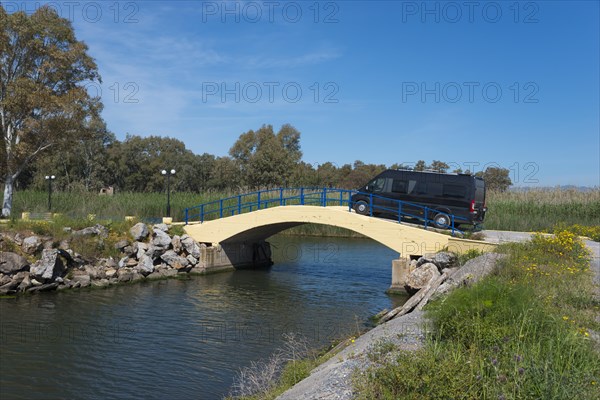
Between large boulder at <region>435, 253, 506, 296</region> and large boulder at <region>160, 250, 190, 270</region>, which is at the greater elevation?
large boulder at <region>435, 253, 506, 296</region>

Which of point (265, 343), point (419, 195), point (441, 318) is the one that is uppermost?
point (419, 195)

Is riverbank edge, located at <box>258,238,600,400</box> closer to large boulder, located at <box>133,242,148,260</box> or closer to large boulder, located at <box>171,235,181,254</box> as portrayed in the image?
large boulder, located at <box>133,242,148,260</box>

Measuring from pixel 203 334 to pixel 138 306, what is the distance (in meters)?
4.28

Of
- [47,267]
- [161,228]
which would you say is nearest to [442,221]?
[161,228]

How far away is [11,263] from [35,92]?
→ 12215 millimetres

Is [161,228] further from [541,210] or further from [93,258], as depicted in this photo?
[541,210]

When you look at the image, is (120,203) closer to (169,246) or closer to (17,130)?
(17,130)

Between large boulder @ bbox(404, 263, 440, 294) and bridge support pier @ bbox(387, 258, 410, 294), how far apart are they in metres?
0.76

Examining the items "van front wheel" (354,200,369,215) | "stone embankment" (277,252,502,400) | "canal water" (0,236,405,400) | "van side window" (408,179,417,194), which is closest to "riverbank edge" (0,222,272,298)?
"canal water" (0,236,405,400)

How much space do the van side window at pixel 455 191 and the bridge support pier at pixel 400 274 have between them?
3.36 meters

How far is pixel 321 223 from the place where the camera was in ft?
76.4

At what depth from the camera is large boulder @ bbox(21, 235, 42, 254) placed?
19.9 metres

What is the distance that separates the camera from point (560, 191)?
32.3 m

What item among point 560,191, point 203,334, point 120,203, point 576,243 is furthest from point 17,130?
point 560,191
